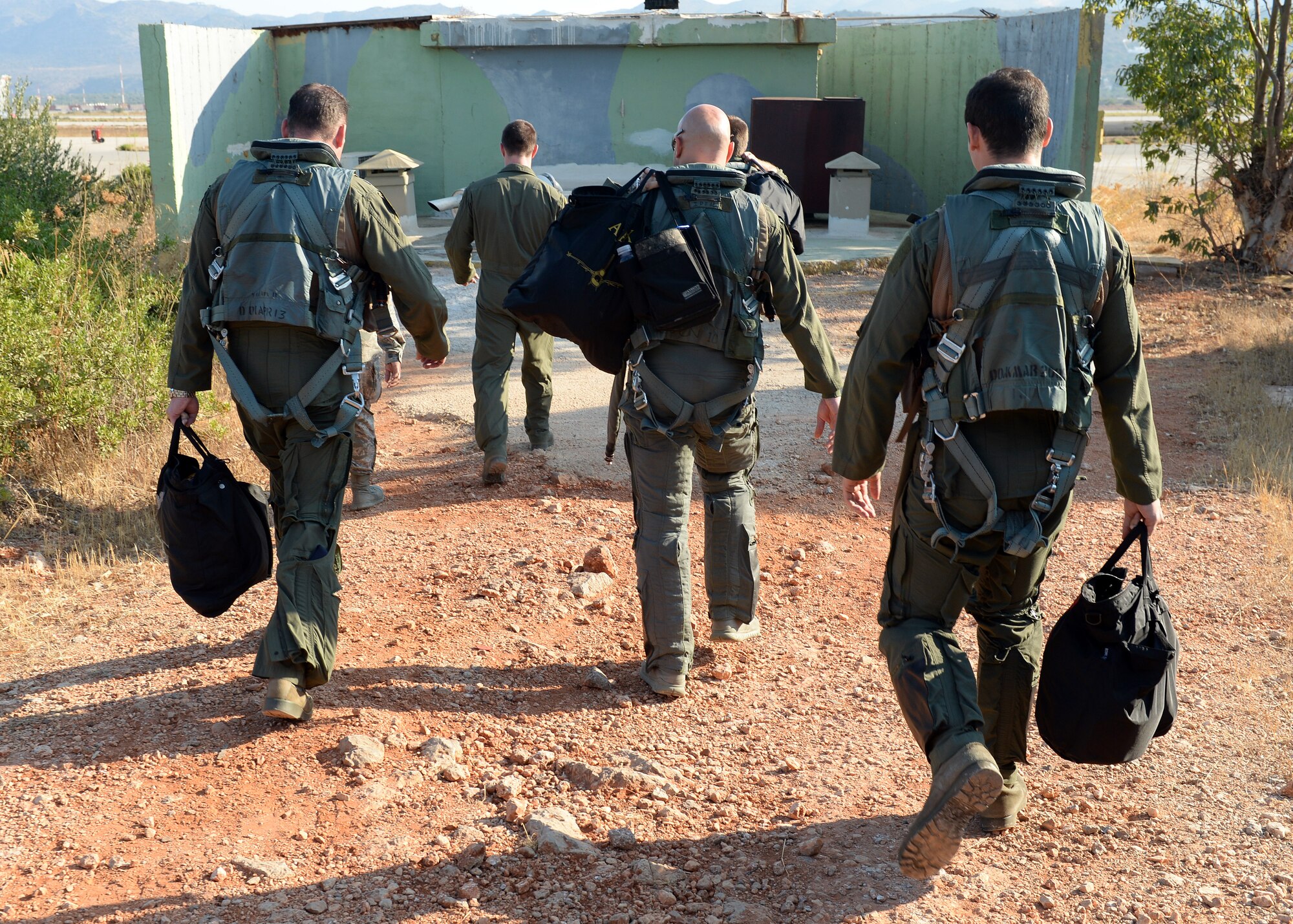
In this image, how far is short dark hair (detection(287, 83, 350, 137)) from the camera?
3.44 meters

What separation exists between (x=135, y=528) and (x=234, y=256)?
94.0 inches

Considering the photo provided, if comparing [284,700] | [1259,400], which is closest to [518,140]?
[284,700]

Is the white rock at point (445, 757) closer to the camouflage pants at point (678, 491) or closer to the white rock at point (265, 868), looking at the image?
the white rock at point (265, 868)

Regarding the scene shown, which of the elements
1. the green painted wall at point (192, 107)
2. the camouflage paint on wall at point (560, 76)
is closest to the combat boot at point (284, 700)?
the green painted wall at point (192, 107)

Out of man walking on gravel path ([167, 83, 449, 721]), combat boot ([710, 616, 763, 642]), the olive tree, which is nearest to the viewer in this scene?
man walking on gravel path ([167, 83, 449, 721])

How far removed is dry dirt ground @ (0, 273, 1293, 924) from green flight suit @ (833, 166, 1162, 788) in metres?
0.50

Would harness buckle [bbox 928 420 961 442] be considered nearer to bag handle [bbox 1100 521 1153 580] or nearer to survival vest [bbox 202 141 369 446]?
bag handle [bbox 1100 521 1153 580]

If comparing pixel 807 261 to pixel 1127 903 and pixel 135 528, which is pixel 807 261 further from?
pixel 1127 903

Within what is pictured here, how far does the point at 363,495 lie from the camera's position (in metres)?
5.71

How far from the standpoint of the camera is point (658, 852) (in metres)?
2.93

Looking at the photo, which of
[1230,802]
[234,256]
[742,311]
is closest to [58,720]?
[234,256]

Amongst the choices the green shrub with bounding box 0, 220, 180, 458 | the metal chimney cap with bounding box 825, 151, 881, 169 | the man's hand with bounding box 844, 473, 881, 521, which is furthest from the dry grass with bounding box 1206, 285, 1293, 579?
the green shrub with bounding box 0, 220, 180, 458

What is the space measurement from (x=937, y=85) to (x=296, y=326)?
13613 millimetres

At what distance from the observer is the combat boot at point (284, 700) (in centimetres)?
336
